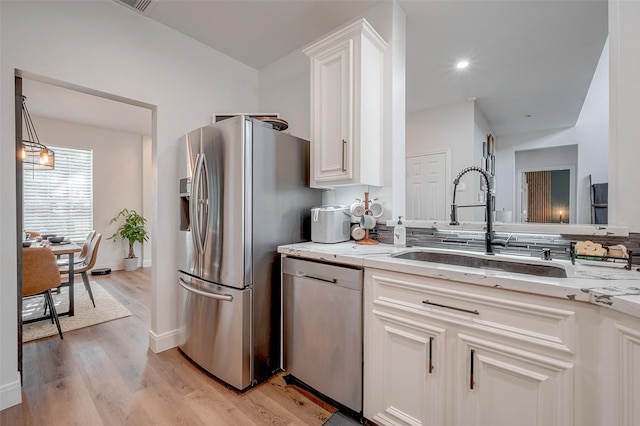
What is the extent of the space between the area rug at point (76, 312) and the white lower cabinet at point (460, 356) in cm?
295

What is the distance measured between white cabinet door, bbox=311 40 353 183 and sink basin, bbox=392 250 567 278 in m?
0.71

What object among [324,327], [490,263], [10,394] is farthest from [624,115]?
[10,394]

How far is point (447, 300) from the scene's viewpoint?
1.17 m

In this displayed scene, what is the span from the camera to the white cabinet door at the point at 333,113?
1.86m

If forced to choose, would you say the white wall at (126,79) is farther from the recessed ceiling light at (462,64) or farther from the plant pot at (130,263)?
the plant pot at (130,263)

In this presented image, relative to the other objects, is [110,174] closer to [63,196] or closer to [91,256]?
[63,196]

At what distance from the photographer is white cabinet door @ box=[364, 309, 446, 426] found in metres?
1.20

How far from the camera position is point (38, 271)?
2352 mm

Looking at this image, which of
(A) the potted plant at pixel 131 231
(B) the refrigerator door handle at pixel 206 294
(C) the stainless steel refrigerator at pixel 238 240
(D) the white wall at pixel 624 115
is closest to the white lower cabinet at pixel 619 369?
(D) the white wall at pixel 624 115

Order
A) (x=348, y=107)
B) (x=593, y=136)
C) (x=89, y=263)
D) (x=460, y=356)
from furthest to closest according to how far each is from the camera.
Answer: (x=89, y=263), (x=348, y=107), (x=593, y=136), (x=460, y=356)

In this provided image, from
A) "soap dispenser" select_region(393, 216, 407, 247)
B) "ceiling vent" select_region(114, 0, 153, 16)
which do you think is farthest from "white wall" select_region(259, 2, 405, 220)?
"ceiling vent" select_region(114, 0, 153, 16)

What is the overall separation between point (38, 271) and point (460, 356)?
3.25m

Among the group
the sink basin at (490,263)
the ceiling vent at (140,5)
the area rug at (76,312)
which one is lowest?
the area rug at (76,312)

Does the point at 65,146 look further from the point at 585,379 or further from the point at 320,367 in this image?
the point at 585,379
